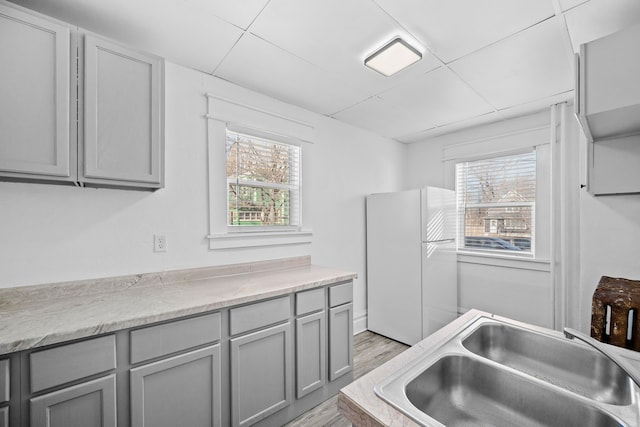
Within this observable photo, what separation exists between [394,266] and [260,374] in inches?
73.7

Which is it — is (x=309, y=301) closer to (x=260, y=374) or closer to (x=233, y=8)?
(x=260, y=374)

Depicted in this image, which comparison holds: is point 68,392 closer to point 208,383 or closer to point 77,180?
point 208,383

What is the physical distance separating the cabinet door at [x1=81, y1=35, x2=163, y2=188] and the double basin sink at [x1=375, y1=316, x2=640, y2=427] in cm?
168

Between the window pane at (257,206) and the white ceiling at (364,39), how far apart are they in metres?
0.88

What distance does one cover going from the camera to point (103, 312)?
1317 millimetres

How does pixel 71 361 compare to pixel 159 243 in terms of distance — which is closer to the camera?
pixel 71 361

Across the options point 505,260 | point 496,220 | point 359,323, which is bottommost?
point 359,323

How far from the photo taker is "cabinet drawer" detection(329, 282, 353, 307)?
211cm

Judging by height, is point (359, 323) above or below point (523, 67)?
below

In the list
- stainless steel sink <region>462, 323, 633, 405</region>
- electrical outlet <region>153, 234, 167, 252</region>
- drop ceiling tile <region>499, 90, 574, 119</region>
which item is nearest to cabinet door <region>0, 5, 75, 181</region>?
electrical outlet <region>153, 234, 167, 252</region>

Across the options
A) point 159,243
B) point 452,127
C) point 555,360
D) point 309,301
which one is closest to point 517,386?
point 555,360

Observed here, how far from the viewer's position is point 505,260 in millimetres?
3064

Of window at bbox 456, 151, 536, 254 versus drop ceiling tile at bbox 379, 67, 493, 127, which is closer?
drop ceiling tile at bbox 379, 67, 493, 127

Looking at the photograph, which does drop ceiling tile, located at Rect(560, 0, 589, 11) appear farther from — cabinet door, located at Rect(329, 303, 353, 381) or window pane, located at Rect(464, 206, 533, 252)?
Result: cabinet door, located at Rect(329, 303, 353, 381)
